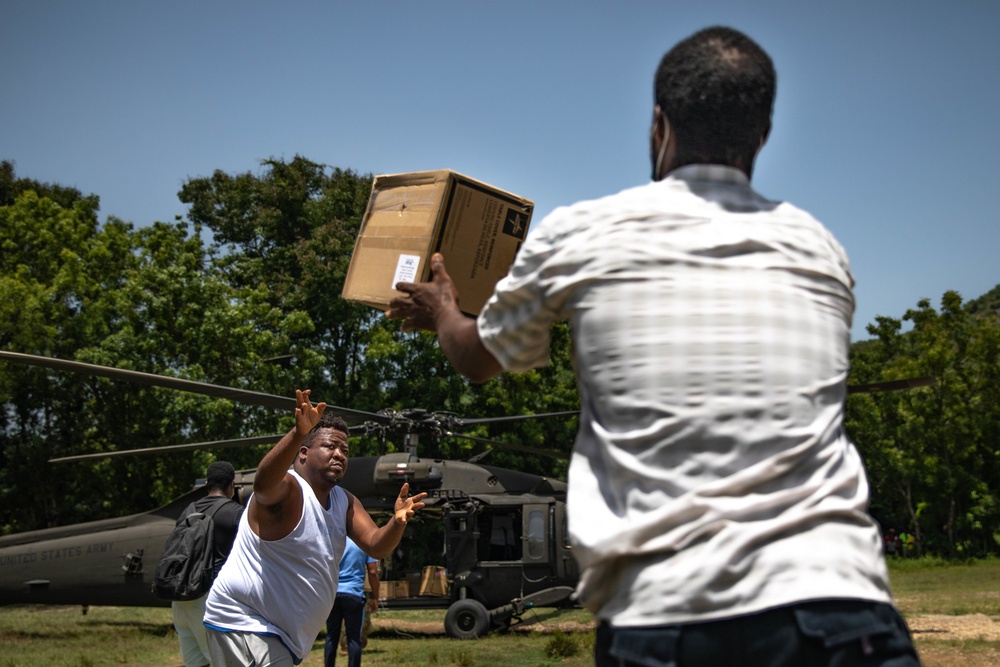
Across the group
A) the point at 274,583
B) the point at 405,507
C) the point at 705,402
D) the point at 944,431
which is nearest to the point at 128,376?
the point at 405,507

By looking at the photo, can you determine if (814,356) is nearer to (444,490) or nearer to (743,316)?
(743,316)

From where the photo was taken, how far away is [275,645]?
4848 millimetres

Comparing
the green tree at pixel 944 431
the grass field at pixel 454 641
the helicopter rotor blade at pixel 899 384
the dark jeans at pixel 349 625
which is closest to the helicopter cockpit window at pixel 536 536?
the grass field at pixel 454 641

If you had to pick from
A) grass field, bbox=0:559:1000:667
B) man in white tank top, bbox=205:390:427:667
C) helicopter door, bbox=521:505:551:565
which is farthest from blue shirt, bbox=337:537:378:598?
helicopter door, bbox=521:505:551:565

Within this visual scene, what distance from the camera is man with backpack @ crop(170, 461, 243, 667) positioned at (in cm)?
743

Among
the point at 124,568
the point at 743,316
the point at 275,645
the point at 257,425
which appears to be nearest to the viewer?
the point at 743,316

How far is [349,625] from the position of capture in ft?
33.9

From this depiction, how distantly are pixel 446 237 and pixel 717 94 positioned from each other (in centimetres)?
117

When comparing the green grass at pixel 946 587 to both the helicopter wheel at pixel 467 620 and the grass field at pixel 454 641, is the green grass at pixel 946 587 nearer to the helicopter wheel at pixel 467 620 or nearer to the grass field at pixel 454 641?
the grass field at pixel 454 641

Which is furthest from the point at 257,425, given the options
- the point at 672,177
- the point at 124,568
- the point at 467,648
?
the point at 672,177

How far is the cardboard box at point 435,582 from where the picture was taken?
58.1 ft

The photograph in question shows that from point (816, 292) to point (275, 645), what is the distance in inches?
144

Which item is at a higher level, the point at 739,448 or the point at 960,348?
the point at 960,348

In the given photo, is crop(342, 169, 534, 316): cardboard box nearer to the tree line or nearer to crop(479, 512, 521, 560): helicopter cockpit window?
crop(479, 512, 521, 560): helicopter cockpit window
